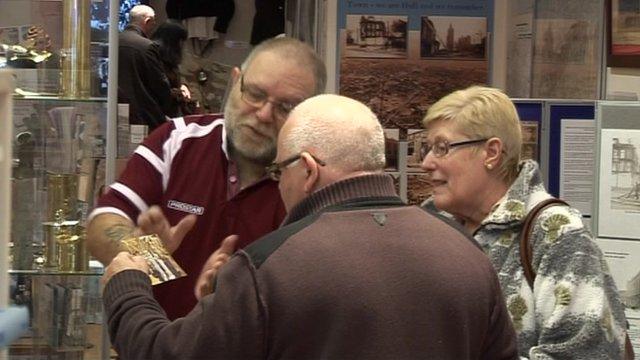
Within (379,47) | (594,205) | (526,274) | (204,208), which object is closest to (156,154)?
(204,208)

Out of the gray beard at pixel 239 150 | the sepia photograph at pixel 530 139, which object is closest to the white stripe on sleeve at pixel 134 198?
the gray beard at pixel 239 150

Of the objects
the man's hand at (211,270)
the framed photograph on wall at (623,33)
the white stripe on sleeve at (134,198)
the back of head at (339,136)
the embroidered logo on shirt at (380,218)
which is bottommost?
the man's hand at (211,270)

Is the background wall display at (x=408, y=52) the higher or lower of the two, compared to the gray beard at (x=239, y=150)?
higher

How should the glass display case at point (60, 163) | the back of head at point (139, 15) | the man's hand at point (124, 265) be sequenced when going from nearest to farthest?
the man's hand at point (124, 265)
the glass display case at point (60, 163)
the back of head at point (139, 15)

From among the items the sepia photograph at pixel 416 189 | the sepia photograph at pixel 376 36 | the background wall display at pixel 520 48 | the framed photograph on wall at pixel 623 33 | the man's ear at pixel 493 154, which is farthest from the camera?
A: the sepia photograph at pixel 376 36

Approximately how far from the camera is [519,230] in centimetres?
287

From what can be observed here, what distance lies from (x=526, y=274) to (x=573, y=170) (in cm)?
246

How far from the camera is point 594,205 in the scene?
4316mm

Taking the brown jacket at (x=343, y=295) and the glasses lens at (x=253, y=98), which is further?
the glasses lens at (x=253, y=98)

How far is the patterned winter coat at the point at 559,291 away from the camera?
270 centimetres

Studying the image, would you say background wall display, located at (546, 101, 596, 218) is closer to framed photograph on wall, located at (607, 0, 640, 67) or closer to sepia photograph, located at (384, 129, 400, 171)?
framed photograph on wall, located at (607, 0, 640, 67)

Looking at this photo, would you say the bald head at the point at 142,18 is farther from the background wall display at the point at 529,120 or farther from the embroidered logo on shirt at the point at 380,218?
the embroidered logo on shirt at the point at 380,218

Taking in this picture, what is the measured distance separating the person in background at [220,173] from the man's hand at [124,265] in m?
0.40

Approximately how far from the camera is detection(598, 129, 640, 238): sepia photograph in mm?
4238
